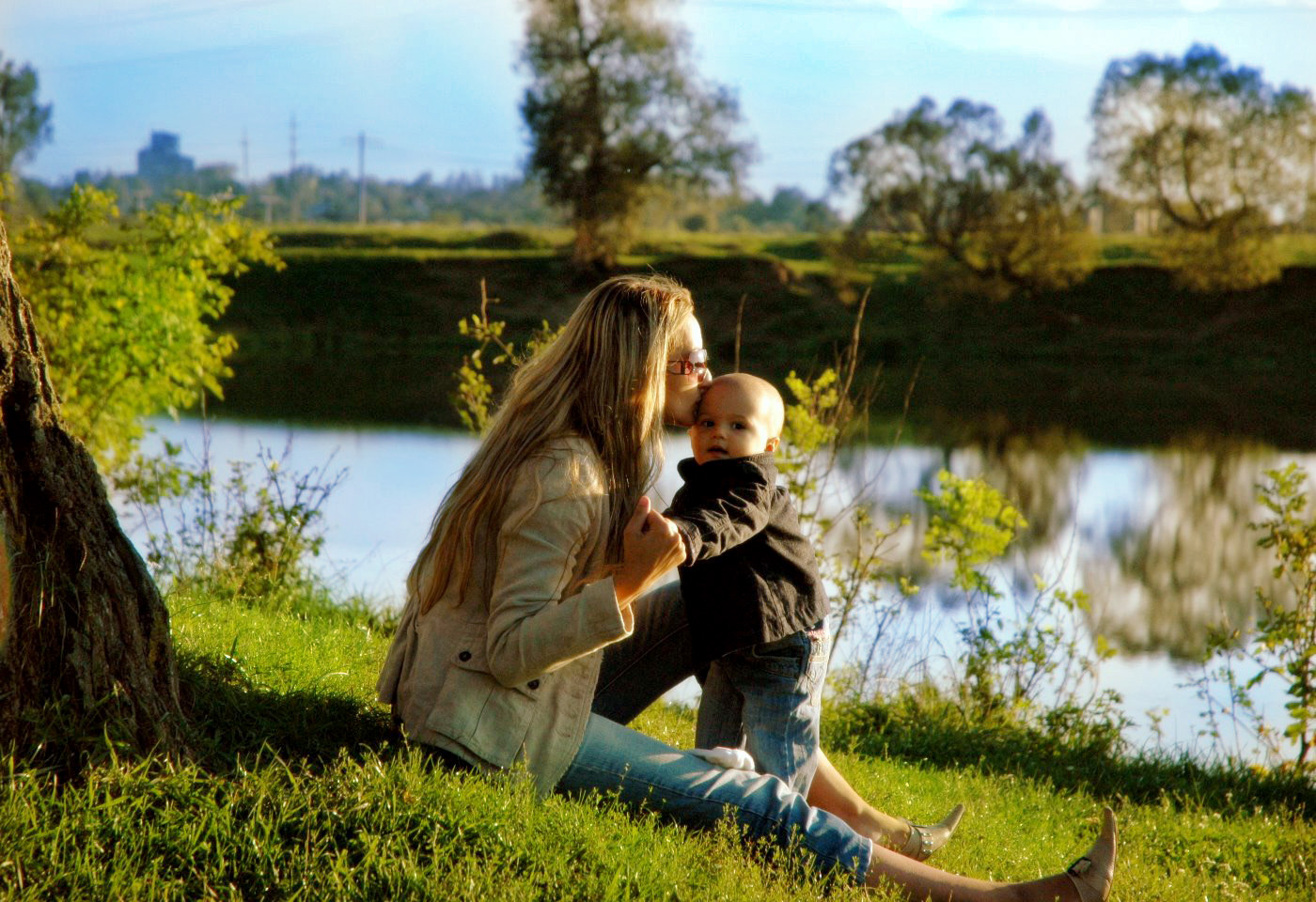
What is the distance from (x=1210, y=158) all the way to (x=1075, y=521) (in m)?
30.0

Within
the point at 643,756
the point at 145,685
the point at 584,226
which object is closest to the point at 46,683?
the point at 145,685

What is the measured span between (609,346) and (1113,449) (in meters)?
16.7

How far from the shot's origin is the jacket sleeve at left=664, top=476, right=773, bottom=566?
8.52ft

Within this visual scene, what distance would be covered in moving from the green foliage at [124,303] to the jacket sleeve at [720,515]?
Result: 4.79 metres

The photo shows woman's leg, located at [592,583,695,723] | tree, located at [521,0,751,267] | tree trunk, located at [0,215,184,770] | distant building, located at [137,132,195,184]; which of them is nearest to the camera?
tree trunk, located at [0,215,184,770]

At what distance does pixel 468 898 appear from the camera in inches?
92.4

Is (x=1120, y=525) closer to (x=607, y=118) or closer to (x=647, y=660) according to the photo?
(x=647, y=660)

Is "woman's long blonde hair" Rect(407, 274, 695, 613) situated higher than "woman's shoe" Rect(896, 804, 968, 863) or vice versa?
"woman's long blonde hair" Rect(407, 274, 695, 613)

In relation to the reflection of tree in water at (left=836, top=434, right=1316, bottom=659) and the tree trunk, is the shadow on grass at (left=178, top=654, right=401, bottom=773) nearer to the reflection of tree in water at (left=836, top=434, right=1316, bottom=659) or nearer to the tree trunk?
the tree trunk

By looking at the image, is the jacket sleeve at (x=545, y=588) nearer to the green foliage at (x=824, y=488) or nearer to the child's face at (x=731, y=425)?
the child's face at (x=731, y=425)

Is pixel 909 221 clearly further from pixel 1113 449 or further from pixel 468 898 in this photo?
pixel 468 898

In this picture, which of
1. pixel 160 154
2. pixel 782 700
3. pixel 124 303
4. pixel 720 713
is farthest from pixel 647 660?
pixel 160 154

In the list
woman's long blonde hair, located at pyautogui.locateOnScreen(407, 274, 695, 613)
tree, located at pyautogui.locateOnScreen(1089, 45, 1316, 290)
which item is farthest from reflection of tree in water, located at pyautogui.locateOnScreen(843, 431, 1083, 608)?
tree, located at pyautogui.locateOnScreen(1089, 45, 1316, 290)

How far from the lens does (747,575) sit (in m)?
2.93
